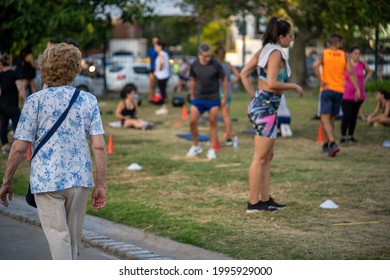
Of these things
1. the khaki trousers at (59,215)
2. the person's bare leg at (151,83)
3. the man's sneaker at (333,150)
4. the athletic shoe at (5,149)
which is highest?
the khaki trousers at (59,215)

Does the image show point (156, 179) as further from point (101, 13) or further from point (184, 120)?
point (184, 120)

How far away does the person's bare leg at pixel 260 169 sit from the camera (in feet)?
33.1

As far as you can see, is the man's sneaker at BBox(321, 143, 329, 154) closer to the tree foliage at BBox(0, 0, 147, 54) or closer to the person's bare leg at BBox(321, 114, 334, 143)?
the person's bare leg at BBox(321, 114, 334, 143)

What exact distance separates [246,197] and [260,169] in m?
1.29

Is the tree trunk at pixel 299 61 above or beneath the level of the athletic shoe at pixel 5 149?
beneath

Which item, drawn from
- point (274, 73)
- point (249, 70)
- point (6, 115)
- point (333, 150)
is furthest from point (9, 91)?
point (274, 73)

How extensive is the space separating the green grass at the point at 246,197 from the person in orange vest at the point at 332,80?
45 cm

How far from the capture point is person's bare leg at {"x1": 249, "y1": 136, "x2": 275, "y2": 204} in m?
10.1

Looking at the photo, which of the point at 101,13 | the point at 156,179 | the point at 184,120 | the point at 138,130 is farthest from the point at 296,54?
the point at 156,179

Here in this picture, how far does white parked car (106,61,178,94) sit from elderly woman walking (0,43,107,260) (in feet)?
98.8

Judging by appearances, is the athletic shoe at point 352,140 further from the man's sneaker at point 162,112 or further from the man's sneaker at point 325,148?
the man's sneaker at point 162,112

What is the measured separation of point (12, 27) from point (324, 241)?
1018cm

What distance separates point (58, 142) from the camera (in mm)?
6133

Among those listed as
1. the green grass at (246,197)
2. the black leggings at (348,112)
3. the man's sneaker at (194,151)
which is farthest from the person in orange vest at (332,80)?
the man's sneaker at (194,151)
